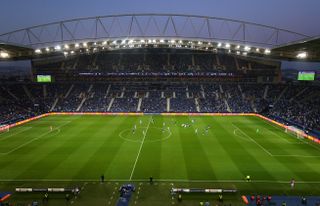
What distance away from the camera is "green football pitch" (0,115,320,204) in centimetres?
2845

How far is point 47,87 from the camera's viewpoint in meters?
84.8

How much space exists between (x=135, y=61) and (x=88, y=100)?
22.3 m

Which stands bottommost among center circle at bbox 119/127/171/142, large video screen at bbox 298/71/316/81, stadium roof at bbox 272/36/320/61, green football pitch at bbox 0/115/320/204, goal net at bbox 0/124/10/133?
green football pitch at bbox 0/115/320/204

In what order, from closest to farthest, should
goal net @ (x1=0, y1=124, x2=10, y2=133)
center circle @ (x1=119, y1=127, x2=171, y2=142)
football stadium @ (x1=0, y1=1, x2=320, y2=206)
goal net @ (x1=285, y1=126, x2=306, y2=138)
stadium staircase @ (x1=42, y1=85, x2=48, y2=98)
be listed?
football stadium @ (x1=0, y1=1, x2=320, y2=206)
center circle @ (x1=119, y1=127, x2=171, y2=142)
goal net @ (x1=285, y1=126, x2=306, y2=138)
goal net @ (x1=0, y1=124, x2=10, y2=133)
stadium staircase @ (x1=42, y1=85, x2=48, y2=98)

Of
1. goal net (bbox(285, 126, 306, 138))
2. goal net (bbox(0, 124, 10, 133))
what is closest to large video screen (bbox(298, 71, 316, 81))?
goal net (bbox(285, 126, 306, 138))

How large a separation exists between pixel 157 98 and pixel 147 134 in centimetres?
3308

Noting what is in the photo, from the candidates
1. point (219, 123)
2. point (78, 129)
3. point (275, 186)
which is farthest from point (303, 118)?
point (78, 129)

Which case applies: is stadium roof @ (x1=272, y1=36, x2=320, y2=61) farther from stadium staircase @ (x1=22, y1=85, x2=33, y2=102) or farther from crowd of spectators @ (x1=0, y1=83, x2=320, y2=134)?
stadium staircase @ (x1=22, y1=85, x2=33, y2=102)

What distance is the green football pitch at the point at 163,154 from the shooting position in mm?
28453

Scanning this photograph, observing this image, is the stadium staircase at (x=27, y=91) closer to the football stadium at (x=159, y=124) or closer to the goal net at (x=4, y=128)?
the football stadium at (x=159, y=124)

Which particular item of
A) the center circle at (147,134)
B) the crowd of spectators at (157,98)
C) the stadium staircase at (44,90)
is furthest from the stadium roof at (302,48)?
the stadium staircase at (44,90)

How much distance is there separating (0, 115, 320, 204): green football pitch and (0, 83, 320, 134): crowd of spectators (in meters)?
15.7

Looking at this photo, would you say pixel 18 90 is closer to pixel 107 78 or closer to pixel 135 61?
pixel 107 78

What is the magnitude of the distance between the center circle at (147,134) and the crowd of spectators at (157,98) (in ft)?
68.8
